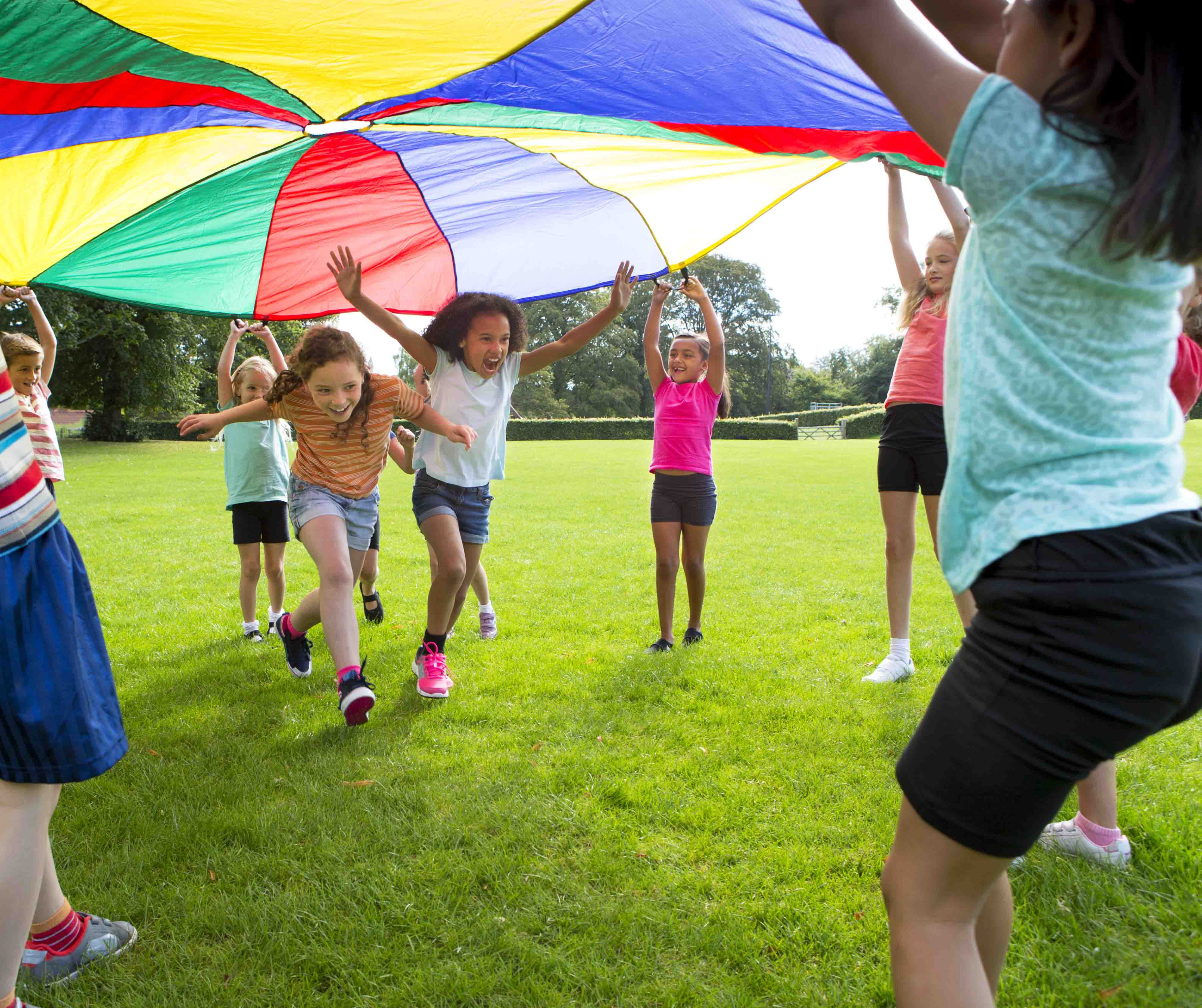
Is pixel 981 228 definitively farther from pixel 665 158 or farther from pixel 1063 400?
pixel 665 158

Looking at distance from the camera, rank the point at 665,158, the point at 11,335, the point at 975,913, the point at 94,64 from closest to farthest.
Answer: the point at 975,913 → the point at 94,64 → the point at 665,158 → the point at 11,335

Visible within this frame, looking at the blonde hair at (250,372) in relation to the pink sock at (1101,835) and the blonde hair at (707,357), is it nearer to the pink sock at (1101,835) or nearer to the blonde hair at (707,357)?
the blonde hair at (707,357)

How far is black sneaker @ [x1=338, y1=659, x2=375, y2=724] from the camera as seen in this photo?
10.9ft

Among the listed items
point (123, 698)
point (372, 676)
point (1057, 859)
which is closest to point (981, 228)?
point (1057, 859)

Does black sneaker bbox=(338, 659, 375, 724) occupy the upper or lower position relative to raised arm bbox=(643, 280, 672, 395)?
lower

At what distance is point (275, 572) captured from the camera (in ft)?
17.0

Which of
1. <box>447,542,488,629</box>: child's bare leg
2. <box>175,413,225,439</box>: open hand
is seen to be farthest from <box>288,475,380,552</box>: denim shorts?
<box>447,542,488,629</box>: child's bare leg

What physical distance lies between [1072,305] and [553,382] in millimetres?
62815

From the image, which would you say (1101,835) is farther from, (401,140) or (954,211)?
(401,140)

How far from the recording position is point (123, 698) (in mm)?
4145

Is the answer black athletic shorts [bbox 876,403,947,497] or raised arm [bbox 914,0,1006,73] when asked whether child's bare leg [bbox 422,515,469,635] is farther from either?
raised arm [bbox 914,0,1006,73]

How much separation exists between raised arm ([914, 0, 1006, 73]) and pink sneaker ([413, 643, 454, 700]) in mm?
3358

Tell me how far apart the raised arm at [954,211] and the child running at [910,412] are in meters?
0.32

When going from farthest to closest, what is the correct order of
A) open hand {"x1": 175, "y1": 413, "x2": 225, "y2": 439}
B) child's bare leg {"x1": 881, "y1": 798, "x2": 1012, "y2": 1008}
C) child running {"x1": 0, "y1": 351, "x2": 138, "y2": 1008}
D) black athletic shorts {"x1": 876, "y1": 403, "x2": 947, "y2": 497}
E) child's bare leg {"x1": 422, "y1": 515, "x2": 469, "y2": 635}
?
child's bare leg {"x1": 422, "y1": 515, "x2": 469, "y2": 635} → black athletic shorts {"x1": 876, "y1": 403, "x2": 947, "y2": 497} → open hand {"x1": 175, "y1": 413, "x2": 225, "y2": 439} → child running {"x1": 0, "y1": 351, "x2": 138, "y2": 1008} → child's bare leg {"x1": 881, "y1": 798, "x2": 1012, "y2": 1008}
